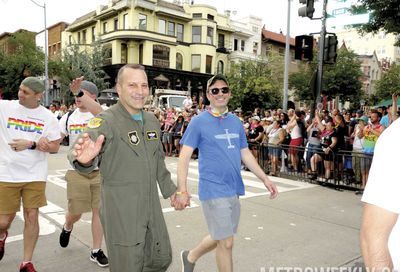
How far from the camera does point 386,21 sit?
36.8 ft

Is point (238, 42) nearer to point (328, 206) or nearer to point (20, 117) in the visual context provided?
point (328, 206)

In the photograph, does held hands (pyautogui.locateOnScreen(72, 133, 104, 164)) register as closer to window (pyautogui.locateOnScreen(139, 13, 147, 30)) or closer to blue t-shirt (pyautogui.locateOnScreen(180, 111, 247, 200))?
blue t-shirt (pyautogui.locateOnScreen(180, 111, 247, 200))

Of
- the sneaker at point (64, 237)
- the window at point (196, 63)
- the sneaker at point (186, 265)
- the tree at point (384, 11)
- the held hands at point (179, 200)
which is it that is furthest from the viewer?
the window at point (196, 63)

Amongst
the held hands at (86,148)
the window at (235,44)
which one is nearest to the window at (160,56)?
the window at (235,44)

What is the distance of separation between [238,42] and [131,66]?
148 ft

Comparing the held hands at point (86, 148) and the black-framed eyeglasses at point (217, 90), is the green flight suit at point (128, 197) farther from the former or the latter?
the black-framed eyeglasses at point (217, 90)

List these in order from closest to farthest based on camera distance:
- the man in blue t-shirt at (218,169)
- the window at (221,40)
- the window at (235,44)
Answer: the man in blue t-shirt at (218,169), the window at (221,40), the window at (235,44)

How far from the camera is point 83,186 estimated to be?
4184mm

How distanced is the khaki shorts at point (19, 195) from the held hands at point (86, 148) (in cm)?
164

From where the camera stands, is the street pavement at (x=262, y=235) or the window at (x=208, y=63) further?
the window at (x=208, y=63)

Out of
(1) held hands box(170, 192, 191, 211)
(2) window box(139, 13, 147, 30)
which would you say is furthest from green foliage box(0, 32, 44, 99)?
(1) held hands box(170, 192, 191, 211)

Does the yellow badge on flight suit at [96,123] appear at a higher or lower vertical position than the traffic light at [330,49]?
lower

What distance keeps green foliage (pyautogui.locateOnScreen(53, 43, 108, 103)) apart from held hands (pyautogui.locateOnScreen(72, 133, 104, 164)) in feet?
115

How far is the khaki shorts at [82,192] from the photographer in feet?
13.6
